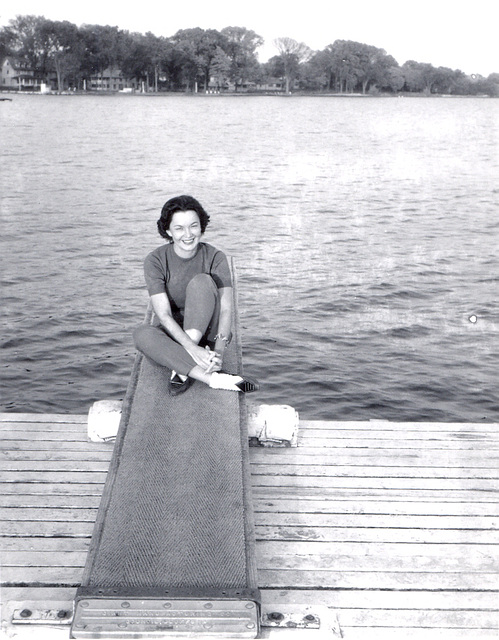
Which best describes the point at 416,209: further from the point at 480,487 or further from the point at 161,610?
the point at 161,610

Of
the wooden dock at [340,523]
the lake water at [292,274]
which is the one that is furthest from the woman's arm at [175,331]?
the lake water at [292,274]

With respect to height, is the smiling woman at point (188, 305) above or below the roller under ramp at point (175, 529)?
above

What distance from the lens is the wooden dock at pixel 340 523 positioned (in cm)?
366

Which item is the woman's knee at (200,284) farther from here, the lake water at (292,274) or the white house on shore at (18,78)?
the white house on shore at (18,78)

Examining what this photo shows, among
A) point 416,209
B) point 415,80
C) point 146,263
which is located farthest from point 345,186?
point 415,80

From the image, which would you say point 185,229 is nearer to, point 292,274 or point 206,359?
point 206,359

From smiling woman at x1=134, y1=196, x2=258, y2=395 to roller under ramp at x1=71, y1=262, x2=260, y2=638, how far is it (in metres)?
0.15

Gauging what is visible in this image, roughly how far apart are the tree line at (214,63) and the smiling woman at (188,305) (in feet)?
218

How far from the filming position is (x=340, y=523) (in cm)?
443

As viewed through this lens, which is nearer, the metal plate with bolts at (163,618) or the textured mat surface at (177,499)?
the metal plate with bolts at (163,618)

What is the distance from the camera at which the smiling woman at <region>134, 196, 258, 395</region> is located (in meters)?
5.04

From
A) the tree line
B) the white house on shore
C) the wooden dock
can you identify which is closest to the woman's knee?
the wooden dock

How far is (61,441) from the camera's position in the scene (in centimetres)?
539

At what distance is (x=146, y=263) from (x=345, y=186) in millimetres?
23026
